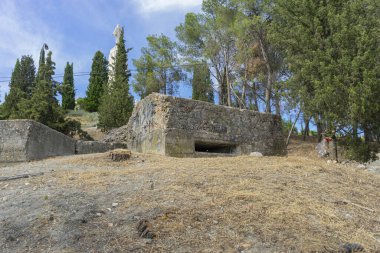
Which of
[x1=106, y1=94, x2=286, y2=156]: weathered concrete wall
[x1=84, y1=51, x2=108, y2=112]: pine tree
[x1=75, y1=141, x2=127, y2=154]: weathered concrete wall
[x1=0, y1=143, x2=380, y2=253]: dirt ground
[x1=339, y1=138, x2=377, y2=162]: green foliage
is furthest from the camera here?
[x1=84, y1=51, x2=108, y2=112]: pine tree

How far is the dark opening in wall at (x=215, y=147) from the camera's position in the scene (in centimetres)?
1035

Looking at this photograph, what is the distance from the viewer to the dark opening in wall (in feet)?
34.0

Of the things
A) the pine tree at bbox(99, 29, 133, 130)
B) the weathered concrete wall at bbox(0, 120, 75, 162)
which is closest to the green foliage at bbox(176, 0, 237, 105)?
the pine tree at bbox(99, 29, 133, 130)

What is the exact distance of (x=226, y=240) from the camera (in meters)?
4.38

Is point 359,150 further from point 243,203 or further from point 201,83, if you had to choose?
point 201,83

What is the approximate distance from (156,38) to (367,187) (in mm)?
29570

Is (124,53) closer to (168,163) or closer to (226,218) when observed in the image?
(168,163)

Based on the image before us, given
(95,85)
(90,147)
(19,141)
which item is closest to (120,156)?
(19,141)

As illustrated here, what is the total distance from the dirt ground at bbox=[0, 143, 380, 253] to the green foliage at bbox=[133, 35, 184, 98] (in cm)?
2699

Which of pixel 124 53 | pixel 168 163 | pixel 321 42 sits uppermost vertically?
pixel 124 53

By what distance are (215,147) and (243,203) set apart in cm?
548

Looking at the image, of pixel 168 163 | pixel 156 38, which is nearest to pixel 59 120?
pixel 156 38

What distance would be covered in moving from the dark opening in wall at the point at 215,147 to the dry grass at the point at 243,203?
2.35 metres

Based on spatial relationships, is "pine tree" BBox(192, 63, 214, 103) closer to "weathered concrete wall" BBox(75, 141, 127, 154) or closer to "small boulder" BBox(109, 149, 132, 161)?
"weathered concrete wall" BBox(75, 141, 127, 154)
